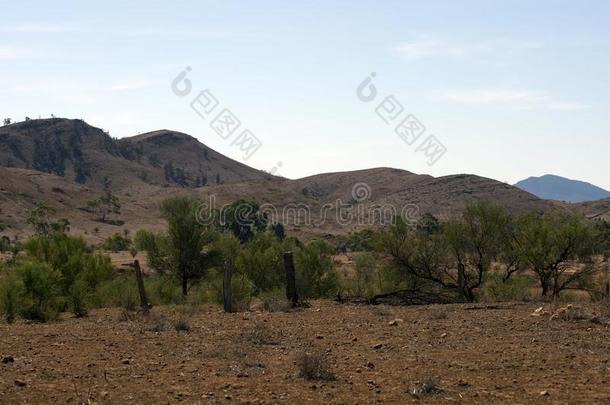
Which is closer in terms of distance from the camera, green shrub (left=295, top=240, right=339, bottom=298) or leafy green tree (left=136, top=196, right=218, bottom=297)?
green shrub (left=295, top=240, right=339, bottom=298)

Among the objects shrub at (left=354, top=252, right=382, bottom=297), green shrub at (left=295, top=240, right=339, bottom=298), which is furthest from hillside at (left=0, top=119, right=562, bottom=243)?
shrub at (left=354, top=252, right=382, bottom=297)

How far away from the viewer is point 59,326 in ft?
54.7

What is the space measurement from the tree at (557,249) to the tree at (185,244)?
13638 millimetres

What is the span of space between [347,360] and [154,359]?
11.4 feet

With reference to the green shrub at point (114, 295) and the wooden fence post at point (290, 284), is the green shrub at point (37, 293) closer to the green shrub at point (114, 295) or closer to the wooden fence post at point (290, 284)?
Result: the green shrub at point (114, 295)

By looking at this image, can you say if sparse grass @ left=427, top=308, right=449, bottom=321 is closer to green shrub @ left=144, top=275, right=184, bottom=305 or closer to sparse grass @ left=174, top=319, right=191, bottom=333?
sparse grass @ left=174, top=319, right=191, bottom=333

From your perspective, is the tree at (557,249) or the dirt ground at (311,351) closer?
the dirt ground at (311,351)

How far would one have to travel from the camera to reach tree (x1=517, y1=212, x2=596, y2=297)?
76.2 ft

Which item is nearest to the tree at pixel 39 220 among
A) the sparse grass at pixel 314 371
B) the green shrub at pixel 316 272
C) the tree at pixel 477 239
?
the green shrub at pixel 316 272

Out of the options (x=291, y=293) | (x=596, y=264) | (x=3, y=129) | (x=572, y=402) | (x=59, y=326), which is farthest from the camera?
(x=3, y=129)

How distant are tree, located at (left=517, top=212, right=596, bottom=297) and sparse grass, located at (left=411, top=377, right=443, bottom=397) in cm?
1491

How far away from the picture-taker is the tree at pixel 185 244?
29156 millimetres

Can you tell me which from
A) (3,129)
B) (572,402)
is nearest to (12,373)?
(572,402)

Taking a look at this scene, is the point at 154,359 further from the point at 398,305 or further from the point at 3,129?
the point at 3,129
